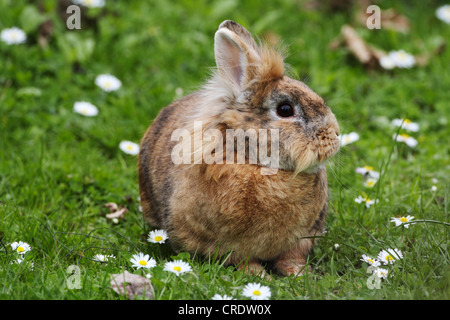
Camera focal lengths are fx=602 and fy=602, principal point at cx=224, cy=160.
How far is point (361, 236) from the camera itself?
3.72m

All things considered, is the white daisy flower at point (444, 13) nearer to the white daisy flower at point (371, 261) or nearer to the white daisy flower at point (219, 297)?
the white daisy flower at point (371, 261)

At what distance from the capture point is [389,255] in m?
3.27

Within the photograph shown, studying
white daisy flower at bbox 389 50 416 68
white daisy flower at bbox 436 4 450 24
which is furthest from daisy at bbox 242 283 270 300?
white daisy flower at bbox 436 4 450 24

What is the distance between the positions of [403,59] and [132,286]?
4245 mm

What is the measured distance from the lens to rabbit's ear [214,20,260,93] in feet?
10.5

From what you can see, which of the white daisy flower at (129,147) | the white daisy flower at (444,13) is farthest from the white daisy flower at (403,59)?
the white daisy flower at (129,147)

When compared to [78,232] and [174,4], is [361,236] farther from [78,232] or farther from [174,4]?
[174,4]

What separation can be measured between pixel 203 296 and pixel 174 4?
467cm

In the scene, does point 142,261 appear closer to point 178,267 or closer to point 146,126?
point 178,267

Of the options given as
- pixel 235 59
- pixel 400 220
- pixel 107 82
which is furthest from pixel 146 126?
pixel 400 220

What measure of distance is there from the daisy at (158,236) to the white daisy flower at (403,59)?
11.6ft

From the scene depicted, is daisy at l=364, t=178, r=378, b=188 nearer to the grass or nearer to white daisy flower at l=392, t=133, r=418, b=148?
the grass
